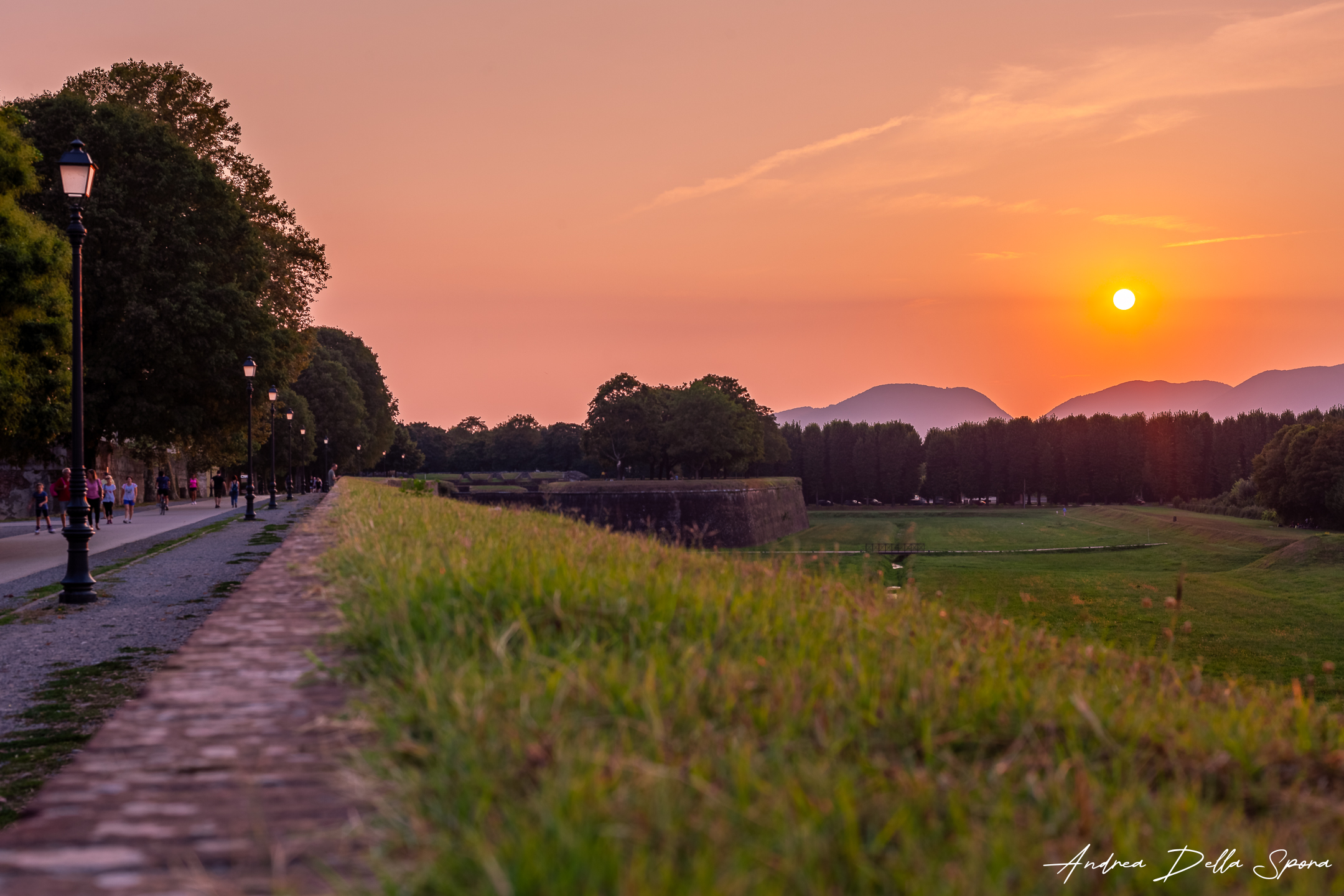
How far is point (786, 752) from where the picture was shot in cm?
303

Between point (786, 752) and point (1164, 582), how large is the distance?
45721 millimetres

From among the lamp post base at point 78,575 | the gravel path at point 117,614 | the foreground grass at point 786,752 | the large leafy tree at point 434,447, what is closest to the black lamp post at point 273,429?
the gravel path at point 117,614

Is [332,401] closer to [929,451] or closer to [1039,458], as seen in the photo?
[929,451]

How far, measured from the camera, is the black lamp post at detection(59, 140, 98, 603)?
14328 mm

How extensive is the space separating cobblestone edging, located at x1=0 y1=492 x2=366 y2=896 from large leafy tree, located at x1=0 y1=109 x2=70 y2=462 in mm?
19068

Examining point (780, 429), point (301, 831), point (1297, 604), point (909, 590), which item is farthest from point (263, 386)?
point (780, 429)

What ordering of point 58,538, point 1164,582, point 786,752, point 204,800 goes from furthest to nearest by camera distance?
point 1164,582
point 58,538
point 786,752
point 204,800

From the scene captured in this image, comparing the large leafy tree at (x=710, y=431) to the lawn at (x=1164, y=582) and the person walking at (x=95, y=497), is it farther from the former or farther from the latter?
the person walking at (x=95, y=497)

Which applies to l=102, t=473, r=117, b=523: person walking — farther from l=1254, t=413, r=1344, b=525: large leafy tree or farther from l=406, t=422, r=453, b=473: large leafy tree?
l=406, t=422, r=453, b=473: large leafy tree

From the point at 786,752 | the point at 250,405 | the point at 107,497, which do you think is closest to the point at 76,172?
the point at 786,752

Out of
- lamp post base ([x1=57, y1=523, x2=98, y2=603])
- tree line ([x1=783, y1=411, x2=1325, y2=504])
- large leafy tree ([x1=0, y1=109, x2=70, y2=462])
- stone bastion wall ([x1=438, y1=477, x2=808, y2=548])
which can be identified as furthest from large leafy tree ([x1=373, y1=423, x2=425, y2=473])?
lamp post base ([x1=57, y1=523, x2=98, y2=603])

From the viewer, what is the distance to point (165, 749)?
10.8 ft

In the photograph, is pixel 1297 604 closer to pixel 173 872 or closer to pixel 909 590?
pixel 909 590

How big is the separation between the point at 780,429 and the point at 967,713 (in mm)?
118975
